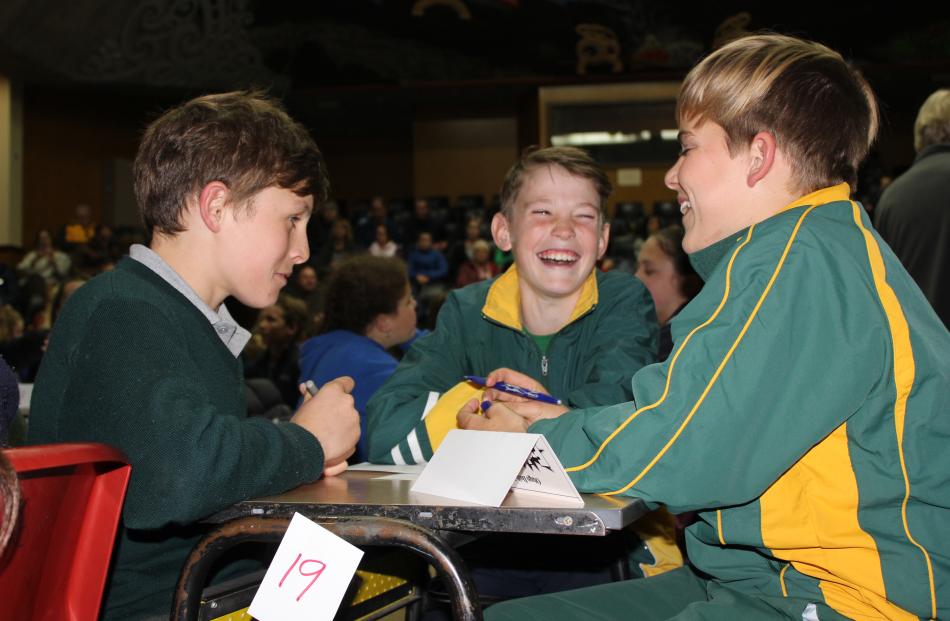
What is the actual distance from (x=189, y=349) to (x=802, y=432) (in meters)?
1.03

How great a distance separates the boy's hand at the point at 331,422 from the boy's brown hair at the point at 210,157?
0.43 meters

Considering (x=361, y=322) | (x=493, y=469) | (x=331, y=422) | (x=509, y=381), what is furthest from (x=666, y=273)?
(x=493, y=469)

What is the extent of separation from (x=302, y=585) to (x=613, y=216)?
1530 cm

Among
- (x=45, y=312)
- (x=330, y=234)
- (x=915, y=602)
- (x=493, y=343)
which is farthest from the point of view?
(x=330, y=234)

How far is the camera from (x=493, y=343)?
2.24 m

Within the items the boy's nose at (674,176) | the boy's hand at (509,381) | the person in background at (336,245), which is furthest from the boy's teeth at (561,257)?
the person in background at (336,245)

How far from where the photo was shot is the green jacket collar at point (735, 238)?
135 centimetres

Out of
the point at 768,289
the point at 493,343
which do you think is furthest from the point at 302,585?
the point at 493,343

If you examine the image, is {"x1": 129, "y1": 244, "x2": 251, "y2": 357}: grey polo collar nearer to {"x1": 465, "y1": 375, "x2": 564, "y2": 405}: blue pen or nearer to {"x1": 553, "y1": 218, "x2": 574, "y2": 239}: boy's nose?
{"x1": 465, "y1": 375, "x2": 564, "y2": 405}: blue pen

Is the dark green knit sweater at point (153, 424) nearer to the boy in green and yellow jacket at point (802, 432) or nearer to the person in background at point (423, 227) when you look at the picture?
the boy in green and yellow jacket at point (802, 432)

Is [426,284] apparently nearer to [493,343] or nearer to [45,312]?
[45,312]

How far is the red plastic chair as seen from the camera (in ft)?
3.17

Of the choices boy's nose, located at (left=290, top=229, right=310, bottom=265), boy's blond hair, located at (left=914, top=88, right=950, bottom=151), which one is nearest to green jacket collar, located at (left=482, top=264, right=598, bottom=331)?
boy's nose, located at (left=290, top=229, right=310, bottom=265)

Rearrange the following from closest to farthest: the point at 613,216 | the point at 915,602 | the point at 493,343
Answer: the point at 915,602 < the point at 493,343 < the point at 613,216
